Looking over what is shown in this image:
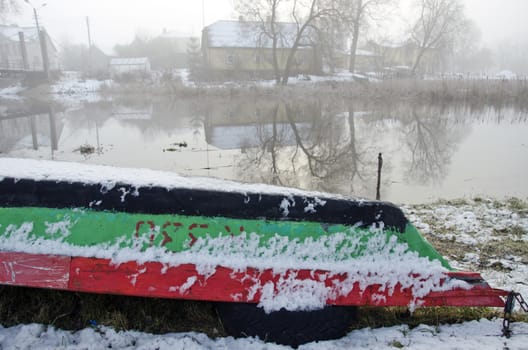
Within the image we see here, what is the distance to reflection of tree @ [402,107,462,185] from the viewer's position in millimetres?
9109

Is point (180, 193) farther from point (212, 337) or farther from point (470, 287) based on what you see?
point (470, 287)

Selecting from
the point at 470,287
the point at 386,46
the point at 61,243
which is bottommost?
the point at 470,287

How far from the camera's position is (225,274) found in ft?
7.87

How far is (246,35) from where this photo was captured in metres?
40.7

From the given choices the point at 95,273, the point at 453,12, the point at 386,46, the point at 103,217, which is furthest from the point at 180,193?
the point at 386,46

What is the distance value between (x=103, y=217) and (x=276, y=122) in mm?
13723

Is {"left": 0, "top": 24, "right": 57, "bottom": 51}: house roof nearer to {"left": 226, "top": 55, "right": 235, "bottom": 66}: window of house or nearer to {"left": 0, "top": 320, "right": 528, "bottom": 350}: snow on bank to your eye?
{"left": 226, "top": 55, "right": 235, "bottom": 66}: window of house

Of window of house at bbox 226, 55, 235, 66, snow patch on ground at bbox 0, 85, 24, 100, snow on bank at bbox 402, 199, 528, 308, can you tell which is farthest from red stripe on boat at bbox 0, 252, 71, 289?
window of house at bbox 226, 55, 235, 66

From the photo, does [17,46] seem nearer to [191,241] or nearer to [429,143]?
[429,143]

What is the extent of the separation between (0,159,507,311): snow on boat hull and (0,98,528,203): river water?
4748 millimetres

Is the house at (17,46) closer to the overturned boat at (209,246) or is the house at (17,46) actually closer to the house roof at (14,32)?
the house roof at (14,32)

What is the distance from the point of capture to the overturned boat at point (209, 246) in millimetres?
2385

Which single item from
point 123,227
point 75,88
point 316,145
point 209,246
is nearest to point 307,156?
point 316,145

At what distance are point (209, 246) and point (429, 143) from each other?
1117cm
